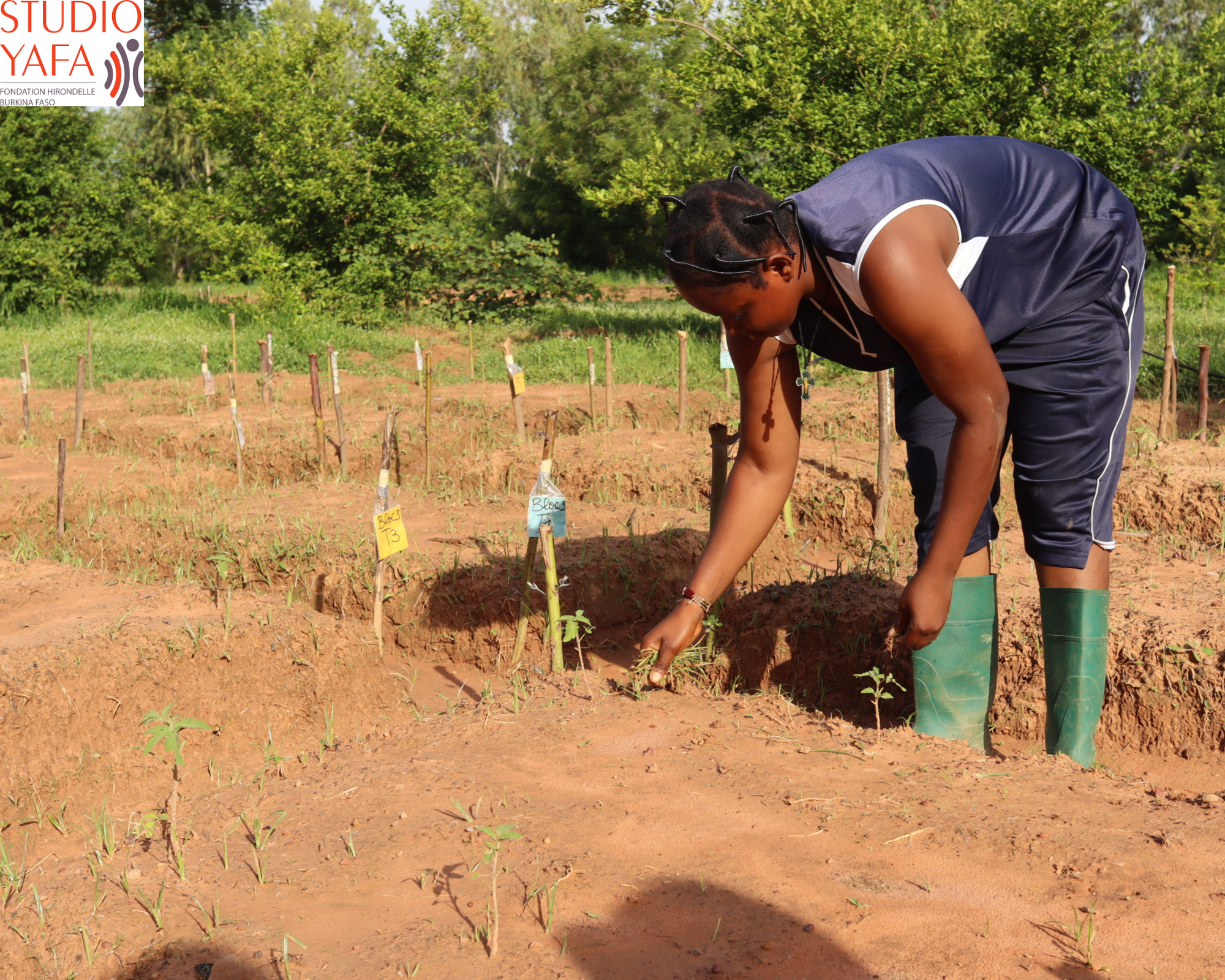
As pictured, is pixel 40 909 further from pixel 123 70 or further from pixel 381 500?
pixel 123 70

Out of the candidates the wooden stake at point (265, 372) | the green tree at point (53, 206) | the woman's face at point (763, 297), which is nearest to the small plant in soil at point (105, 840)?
the woman's face at point (763, 297)

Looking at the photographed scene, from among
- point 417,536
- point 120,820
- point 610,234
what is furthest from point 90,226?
point 120,820

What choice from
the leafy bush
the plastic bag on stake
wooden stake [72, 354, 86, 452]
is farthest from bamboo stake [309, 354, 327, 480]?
the leafy bush

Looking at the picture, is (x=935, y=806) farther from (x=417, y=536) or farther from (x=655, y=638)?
(x=417, y=536)

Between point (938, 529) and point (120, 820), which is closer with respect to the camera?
point (938, 529)

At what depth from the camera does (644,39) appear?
24500 millimetres

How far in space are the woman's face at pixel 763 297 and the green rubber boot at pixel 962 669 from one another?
920 mm

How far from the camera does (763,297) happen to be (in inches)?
82.6

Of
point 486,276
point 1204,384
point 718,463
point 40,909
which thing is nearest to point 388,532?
point 718,463

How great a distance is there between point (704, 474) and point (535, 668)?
2.74 meters

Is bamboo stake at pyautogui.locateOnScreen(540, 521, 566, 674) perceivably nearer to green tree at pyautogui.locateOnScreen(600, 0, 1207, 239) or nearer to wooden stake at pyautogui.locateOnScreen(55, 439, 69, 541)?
wooden stake at pyautogui.locateOnScreen(55, 439, 69, 541)

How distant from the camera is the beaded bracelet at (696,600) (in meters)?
2.56

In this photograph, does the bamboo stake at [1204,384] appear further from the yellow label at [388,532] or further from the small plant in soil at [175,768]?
the small plant in soil at [175,768]

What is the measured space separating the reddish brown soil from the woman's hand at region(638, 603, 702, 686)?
0.28 m
